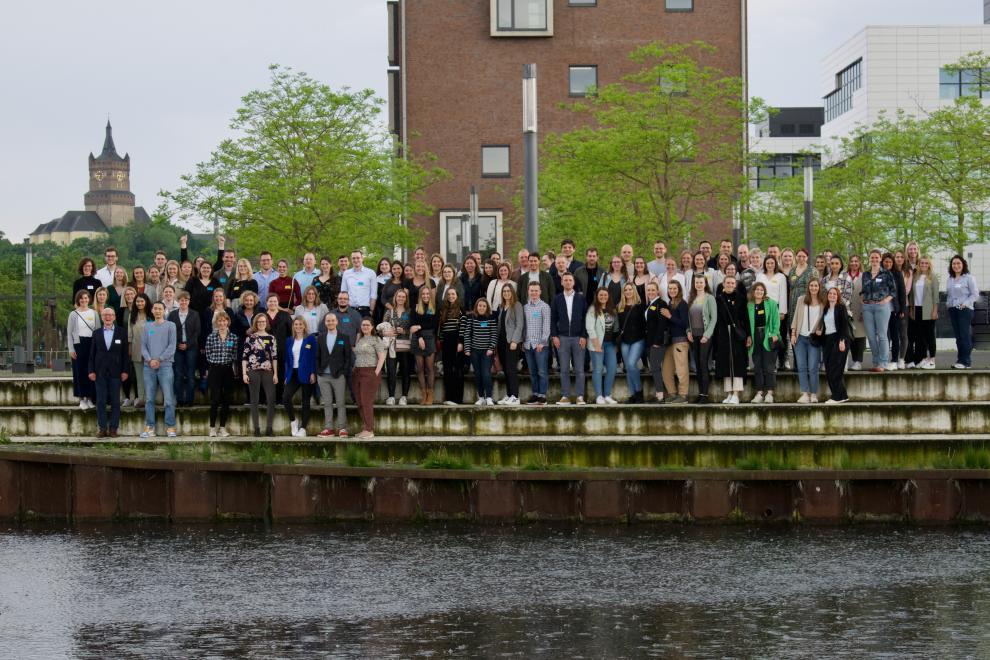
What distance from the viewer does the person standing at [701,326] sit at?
67.6 ft

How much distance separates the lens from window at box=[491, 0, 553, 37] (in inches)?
2470

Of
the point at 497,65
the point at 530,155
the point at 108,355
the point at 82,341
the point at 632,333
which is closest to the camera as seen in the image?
the point at 108,355

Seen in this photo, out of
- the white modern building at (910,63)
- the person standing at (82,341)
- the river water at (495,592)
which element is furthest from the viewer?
the white modern building at (910,63)

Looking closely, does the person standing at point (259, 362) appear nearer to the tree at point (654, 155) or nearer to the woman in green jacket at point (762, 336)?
the woman in green jacket at point (762, 336)

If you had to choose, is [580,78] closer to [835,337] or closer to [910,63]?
[910,63]

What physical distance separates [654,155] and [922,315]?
21.4m

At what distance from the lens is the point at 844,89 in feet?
298

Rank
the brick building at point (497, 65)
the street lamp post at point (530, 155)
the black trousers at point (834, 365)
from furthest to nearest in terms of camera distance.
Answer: the brick building at point (497, 65) < the street lamp post at point (530, 155) < the black trousers at point (834, 365)

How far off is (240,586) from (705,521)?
6.36 metres

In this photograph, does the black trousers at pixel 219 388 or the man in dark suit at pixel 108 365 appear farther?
the black trousers at pixel 219 388

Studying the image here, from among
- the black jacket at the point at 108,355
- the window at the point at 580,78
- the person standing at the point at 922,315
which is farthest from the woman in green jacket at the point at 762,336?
the window at the point at 580,78

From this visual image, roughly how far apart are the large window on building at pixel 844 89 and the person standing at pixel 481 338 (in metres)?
70.6

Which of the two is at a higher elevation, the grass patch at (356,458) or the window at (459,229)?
the window at (459,229)

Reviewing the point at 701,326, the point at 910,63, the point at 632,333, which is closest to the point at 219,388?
the point at 632,333
